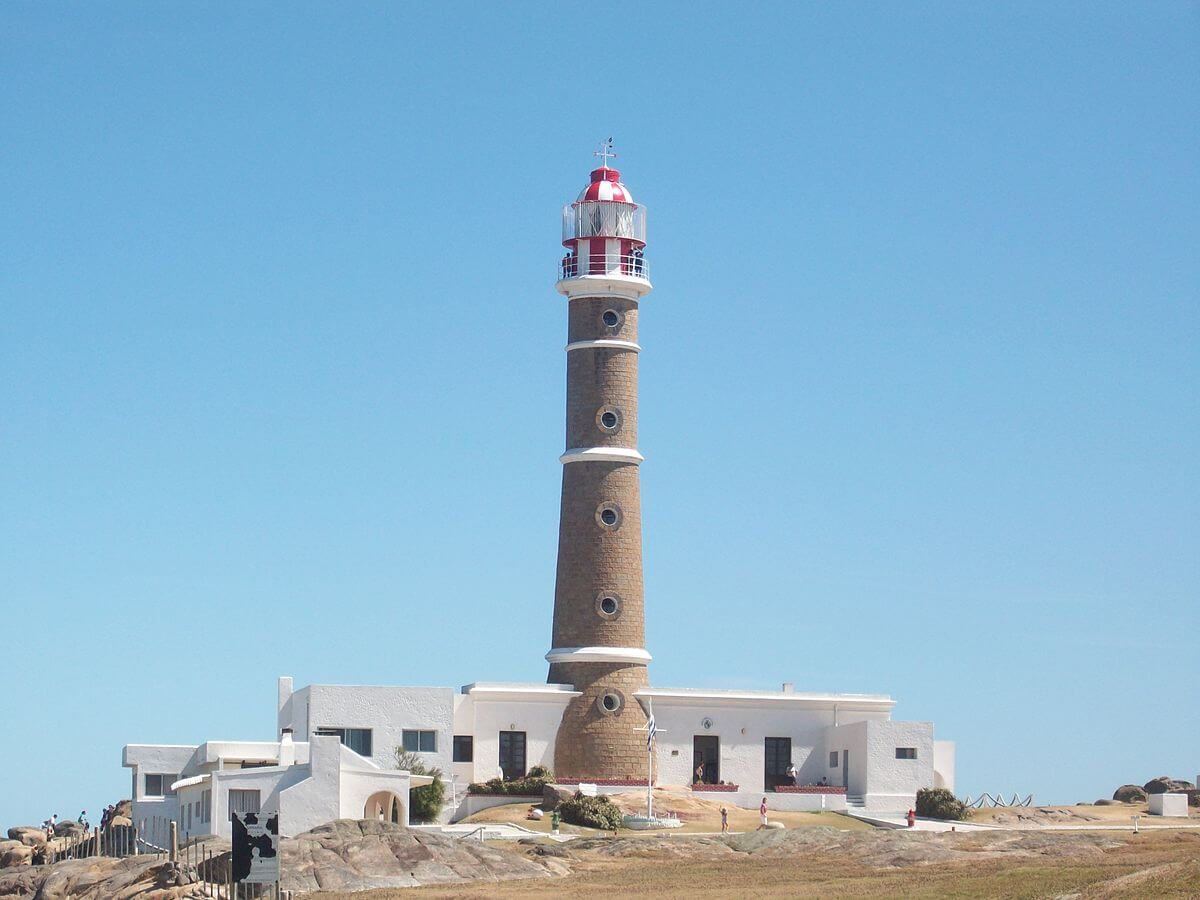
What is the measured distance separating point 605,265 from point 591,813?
1729 centimetres

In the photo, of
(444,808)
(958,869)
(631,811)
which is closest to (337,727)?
(444,808)

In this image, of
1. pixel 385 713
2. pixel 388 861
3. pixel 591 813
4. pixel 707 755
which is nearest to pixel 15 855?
pixel 385 713

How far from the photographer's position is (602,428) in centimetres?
→ 6031

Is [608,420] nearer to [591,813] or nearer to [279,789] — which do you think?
[591,813]

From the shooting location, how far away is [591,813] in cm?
5322

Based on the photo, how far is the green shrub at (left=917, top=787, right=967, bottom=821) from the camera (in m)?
59.2

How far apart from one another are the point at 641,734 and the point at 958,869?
19665mm

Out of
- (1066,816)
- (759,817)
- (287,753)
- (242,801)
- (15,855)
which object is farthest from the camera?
(1066,816)

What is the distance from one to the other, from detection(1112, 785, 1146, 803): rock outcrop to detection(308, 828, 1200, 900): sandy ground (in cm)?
1525

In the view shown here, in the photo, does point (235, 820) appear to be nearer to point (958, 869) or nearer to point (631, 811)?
point (958, 869)

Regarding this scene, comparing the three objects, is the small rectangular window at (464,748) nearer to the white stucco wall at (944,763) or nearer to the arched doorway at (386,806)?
the arched doorway at (386,806)

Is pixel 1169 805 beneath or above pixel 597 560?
beneath

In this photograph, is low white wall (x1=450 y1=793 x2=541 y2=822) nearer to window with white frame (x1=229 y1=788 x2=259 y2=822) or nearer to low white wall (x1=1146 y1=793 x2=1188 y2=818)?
window with white frame (x1=229 y1=788 x2=259 y2=822)

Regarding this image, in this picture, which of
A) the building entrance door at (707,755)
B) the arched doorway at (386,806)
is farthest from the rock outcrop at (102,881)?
the building entrance door at (707,755)
